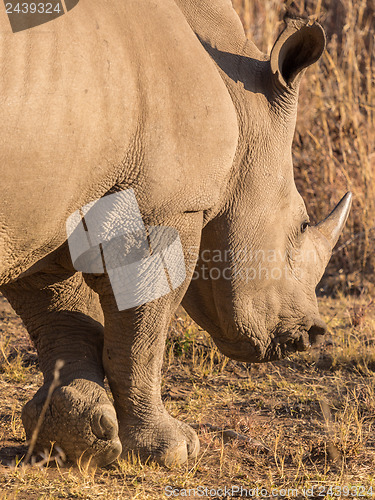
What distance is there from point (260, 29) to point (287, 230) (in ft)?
14.0

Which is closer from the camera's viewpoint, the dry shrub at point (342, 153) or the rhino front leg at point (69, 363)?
the rhino front leg at point (69, 363)

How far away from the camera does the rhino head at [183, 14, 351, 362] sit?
→ 3.25 m

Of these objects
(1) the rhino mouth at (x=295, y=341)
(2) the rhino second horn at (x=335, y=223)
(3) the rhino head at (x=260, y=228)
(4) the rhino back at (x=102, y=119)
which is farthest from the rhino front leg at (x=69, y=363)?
(2) the rhino second horn at (x=335, y=223)

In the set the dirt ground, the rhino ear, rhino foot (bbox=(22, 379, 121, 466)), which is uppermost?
the rhino ear

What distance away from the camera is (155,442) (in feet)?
10.6

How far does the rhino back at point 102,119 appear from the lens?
2.40 meters

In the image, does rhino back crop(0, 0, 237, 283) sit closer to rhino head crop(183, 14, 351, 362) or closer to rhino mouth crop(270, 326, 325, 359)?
rhino head crop(183, 14, 351, 362)

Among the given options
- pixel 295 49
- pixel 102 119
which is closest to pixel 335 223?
pixel 295 49

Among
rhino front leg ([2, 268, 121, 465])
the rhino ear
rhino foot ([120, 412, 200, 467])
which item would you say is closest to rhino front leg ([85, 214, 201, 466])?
rhino foot ([120, 412, 200, 467])

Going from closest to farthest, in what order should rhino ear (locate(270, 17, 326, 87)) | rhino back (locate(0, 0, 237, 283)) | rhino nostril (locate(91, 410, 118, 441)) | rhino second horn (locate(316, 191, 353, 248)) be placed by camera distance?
Answer: rhino back (locate(0, 0, 237, 283))
rhino nostril (locate(91, 410, 118, 441))
rhino ear (locate(270, 17, 326, 87))
rhino second horn (locate(316, 191, 353, 248))

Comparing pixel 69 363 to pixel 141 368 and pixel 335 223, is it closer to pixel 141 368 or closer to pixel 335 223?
pixel 141 368

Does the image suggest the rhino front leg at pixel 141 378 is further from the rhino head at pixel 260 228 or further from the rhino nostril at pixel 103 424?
the rhino head at pixel 260 228

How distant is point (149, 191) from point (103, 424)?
93 centimetres

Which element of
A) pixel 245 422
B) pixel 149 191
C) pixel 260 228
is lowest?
pixel 245 422
